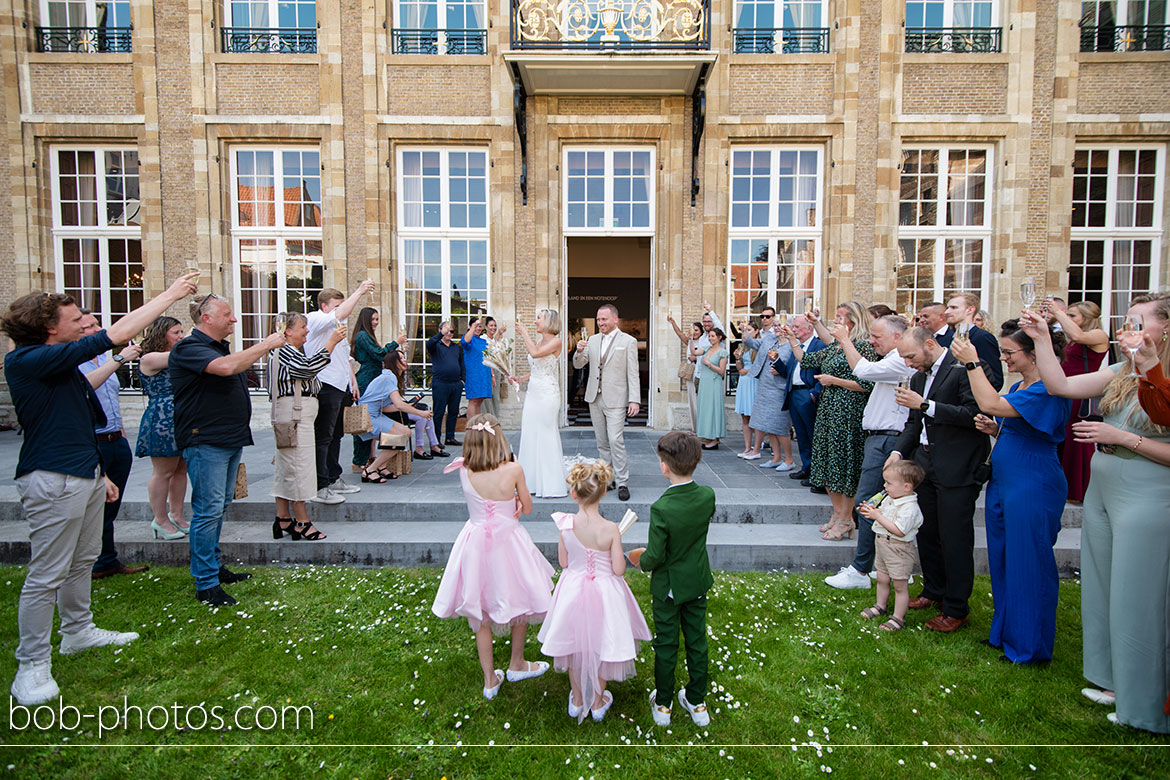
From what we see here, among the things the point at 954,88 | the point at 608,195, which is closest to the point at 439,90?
the point at 608,195

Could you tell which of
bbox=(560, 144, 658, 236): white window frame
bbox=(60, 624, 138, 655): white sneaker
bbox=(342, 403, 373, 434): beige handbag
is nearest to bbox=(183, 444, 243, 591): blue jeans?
bbox=(60, 624, 138, 655): white sneaker

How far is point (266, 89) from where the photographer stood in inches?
390

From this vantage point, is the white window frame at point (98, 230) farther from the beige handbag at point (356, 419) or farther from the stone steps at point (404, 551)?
the beige handbag at point (356, 419)

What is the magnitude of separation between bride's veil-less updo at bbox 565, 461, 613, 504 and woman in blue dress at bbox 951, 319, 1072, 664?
6.84 feet

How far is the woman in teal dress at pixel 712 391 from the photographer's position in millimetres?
8109

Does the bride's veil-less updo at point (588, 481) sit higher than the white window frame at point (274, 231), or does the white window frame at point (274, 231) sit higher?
the white window frame at point (274, 231)

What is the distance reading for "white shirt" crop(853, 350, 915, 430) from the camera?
4.22 m

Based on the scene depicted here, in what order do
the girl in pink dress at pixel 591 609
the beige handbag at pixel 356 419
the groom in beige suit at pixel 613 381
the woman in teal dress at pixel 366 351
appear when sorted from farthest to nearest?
the woman in teal dress at pixel 366 351 < the beige handbag at pixel 356 419 < the groom in beige suit at pixel 613 381 < the girl in pink dress at pixel 591 609

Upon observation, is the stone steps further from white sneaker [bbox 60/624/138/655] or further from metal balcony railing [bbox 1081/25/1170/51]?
metal balcony railing [bbox 1081/25/1170/51]

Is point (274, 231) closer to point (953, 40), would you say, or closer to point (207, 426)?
point (207, 426)

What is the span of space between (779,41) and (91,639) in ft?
37.6

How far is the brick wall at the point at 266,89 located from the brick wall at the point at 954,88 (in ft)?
32.0

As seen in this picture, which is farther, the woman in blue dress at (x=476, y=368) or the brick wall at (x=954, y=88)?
the brick wall at (x=954, y=88)

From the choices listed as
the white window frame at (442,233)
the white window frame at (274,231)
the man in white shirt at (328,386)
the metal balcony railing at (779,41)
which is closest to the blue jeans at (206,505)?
the man in white shirt at (328,386)
